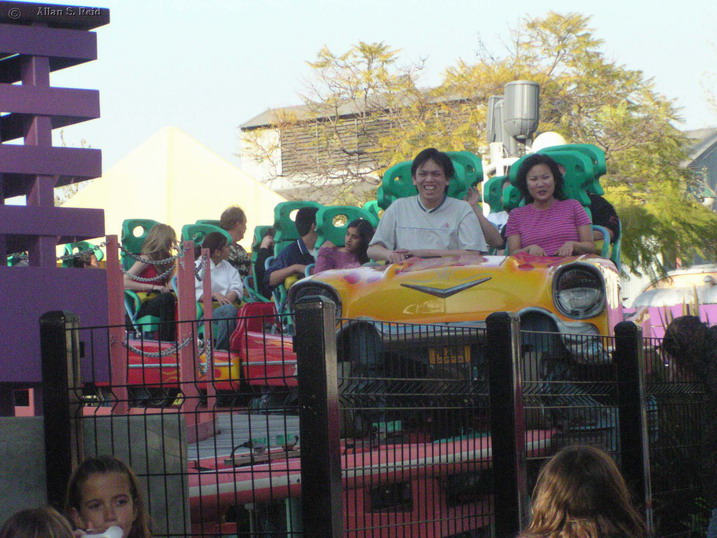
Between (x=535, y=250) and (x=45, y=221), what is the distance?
11.3 ft

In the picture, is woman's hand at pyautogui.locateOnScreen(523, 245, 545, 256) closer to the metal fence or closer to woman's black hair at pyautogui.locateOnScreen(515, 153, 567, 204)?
woman's black hair at pyautogui.locateOnScreen(515, 153, 567, 204)

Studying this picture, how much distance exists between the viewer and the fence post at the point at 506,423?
465cm

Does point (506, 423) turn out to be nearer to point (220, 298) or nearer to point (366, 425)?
point (366, 425)

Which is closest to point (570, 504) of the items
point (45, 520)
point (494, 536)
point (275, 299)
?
point (45, 520)

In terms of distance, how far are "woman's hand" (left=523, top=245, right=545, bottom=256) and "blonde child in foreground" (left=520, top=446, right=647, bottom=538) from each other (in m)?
4.77

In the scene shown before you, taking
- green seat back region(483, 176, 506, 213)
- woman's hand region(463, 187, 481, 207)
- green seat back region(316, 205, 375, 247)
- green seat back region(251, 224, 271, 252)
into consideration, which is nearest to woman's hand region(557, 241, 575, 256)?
woman's hand region(463, 187, 481, 207)

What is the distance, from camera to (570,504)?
2.98m

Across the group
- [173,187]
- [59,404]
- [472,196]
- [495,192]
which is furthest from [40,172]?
[173,187]

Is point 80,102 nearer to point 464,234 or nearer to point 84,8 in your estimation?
point 84,8

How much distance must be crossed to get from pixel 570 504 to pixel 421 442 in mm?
1439

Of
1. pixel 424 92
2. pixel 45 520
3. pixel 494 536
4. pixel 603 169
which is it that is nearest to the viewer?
pixel 45 520

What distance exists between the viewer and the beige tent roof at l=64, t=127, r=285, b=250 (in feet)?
53.3

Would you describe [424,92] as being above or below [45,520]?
above

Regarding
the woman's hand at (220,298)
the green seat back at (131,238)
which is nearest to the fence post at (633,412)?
the woman's hand at (220,298)
